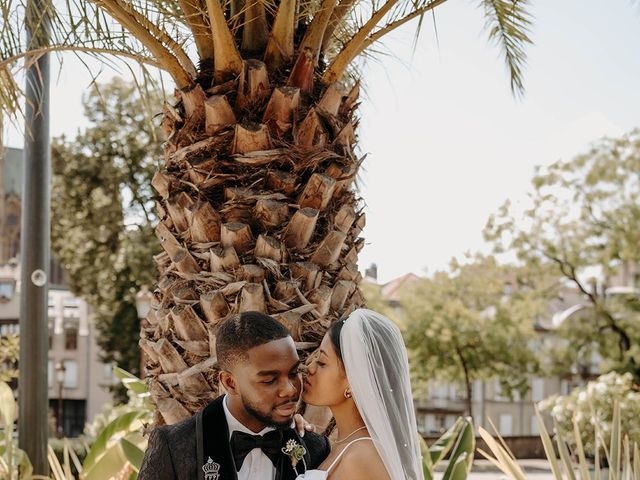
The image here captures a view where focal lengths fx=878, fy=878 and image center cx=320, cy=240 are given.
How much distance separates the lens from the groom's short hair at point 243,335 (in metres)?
2.97

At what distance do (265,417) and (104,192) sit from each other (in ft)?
88.4

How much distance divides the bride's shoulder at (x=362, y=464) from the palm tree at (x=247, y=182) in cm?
103

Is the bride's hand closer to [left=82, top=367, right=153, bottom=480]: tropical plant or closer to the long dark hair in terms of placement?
the long dark hair

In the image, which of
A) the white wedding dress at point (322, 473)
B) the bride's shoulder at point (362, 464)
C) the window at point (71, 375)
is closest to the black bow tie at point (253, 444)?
the white wedding dress at point (322, 473)

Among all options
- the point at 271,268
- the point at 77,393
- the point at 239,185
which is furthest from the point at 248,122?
the point at 77,393

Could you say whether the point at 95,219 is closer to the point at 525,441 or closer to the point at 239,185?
the point at 525,441

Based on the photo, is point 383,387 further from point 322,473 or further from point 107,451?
point 107,451

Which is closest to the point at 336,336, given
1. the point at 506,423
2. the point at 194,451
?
the point at 194,451

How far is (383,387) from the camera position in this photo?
3.12 m

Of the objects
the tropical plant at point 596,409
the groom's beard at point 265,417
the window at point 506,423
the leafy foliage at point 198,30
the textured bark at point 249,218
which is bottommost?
the window at point 506,423

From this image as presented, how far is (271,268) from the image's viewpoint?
396 cm

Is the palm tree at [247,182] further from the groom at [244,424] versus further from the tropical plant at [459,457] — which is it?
the tropical plant at [459,457]

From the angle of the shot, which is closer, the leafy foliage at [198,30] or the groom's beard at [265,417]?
the groom's beard at [265,417]

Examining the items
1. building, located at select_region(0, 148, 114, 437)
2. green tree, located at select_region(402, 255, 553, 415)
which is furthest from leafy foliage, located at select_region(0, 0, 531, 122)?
building, located at select_region(0, 148, 114, 437)
